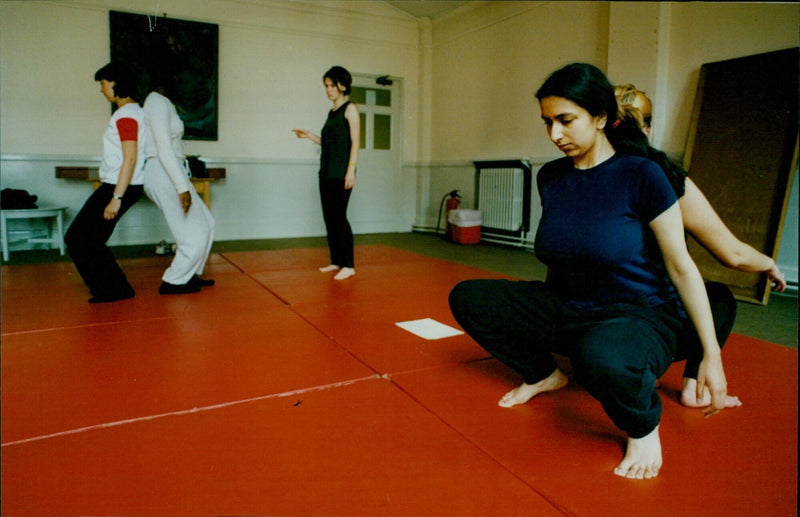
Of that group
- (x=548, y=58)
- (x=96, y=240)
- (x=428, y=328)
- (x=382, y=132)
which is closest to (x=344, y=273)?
(x=428, y=328)

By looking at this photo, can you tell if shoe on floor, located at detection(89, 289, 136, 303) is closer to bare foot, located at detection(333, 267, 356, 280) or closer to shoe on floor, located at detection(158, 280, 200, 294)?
shoe on floor, located at detection(158, 280, 200, 294)

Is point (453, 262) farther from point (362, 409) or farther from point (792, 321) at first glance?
point (362, 409)

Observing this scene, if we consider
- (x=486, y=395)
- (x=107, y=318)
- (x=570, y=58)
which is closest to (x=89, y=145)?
(x=107, y=318)

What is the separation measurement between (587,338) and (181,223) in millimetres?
2448

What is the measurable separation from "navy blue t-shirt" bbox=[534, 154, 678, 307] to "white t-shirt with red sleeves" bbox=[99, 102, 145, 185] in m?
2.05

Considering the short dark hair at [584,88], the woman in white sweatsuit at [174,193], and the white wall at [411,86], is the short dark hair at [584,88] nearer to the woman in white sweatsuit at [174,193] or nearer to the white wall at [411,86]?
the woman in white sweatsuit at [174,193]

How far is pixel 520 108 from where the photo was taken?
18.7 feet

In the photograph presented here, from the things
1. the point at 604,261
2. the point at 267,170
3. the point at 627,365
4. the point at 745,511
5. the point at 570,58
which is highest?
the point at 570,58

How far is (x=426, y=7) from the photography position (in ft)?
20.5

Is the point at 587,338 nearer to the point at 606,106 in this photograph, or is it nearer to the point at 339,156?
the point at 606,106

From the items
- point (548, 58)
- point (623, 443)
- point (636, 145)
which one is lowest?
point (623, 443)

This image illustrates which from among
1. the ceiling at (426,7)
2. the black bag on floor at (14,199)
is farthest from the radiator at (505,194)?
the black bag on floor at (14,199)

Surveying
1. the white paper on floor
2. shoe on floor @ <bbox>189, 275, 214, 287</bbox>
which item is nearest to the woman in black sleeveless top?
shoe on floor @ <bbox>189, 275, 214, 287</bbox>

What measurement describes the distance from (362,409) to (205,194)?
405cm
